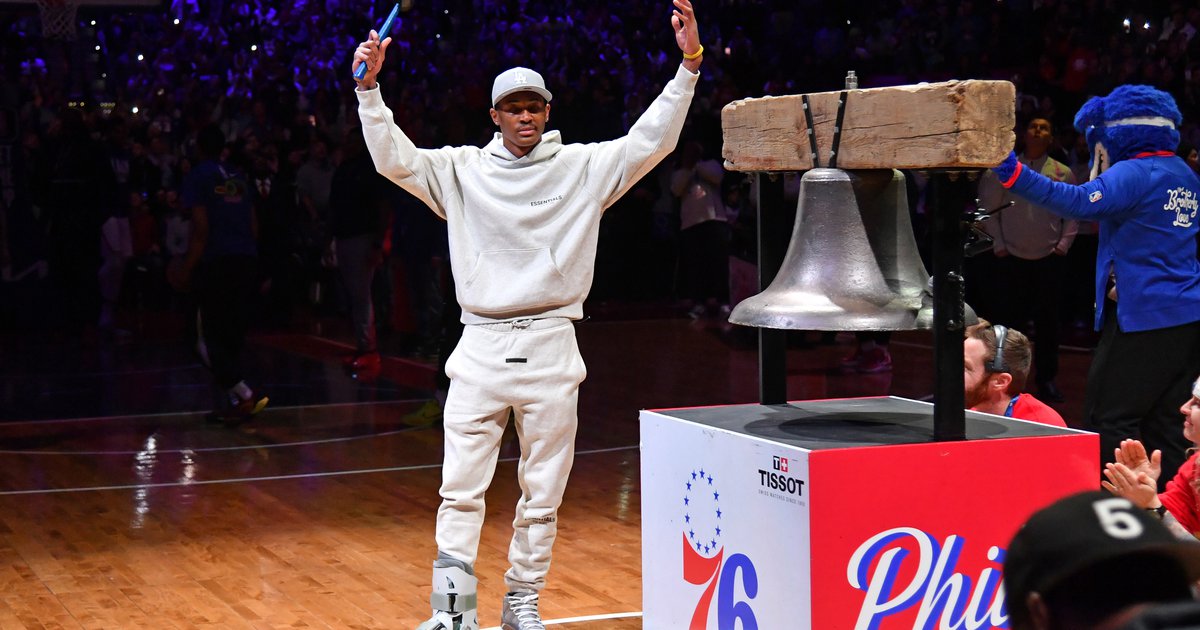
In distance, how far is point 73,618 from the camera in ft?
16.5

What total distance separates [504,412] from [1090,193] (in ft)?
6.51

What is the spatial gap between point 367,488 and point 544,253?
3268 mm

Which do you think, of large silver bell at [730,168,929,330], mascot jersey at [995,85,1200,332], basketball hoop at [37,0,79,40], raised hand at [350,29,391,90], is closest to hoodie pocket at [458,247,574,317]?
raised hand at [350,29,391,90]

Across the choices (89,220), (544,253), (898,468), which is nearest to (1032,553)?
(898,468)

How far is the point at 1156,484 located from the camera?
11.8 ft

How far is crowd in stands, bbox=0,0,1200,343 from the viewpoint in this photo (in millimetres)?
13750

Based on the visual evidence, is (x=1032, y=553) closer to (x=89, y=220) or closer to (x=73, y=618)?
(x=73, y=618)

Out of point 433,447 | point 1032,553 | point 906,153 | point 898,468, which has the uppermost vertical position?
point 906,153

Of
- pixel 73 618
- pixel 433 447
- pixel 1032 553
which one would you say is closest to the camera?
pixel 1032 553

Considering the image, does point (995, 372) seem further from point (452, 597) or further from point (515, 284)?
point (452, 597)

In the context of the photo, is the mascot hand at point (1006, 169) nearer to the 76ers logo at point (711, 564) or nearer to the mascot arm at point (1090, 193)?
the mascot arm at point (1090, 193)

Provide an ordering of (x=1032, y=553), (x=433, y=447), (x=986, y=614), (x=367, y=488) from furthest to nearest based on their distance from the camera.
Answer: (x=433, y=447) < (x=367, y=488) < (x=986, y=614) < (x=1032, y=553)

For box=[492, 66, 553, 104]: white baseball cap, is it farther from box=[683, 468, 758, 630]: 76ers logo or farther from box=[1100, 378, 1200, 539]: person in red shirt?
box=[1100, 378, 1200, 539]: person in red shirt

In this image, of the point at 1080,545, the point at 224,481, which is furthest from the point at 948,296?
the point at 224,481
